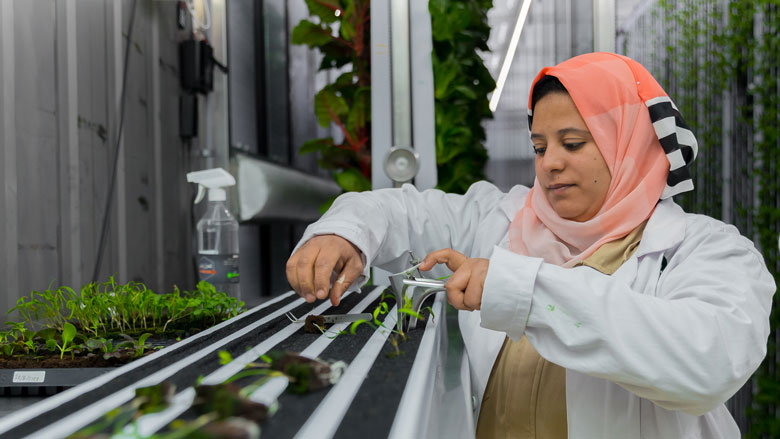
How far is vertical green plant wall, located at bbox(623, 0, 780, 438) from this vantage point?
2320 mm

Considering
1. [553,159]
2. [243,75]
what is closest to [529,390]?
[553,159]

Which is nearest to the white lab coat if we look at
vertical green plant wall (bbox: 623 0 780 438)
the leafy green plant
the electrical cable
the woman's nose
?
the woman's nose

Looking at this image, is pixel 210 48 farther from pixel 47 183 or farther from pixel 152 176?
pixel 47 183

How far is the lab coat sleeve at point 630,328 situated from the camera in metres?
0.80

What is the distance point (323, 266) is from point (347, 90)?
121 centimetres

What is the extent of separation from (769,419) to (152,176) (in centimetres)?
265

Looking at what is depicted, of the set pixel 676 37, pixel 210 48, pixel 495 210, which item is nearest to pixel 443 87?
pixel 495 210

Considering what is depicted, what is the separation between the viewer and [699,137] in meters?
2.97

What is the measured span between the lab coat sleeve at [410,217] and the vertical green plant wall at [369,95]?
1.01ft

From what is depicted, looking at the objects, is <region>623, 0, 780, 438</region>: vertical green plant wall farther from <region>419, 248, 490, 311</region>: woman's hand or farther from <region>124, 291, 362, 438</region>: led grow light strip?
<region>124, 291, 362, 438</region>: led grow light strip

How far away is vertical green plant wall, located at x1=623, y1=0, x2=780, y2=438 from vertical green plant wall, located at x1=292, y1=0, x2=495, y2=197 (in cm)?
123

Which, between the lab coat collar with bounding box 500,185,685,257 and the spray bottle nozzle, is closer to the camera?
the lab coat collar with bounding box 500,185,685,257

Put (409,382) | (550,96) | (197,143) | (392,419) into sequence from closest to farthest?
(392,419), (409,382), (550,96), (197,143)

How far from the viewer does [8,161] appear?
117 cm
